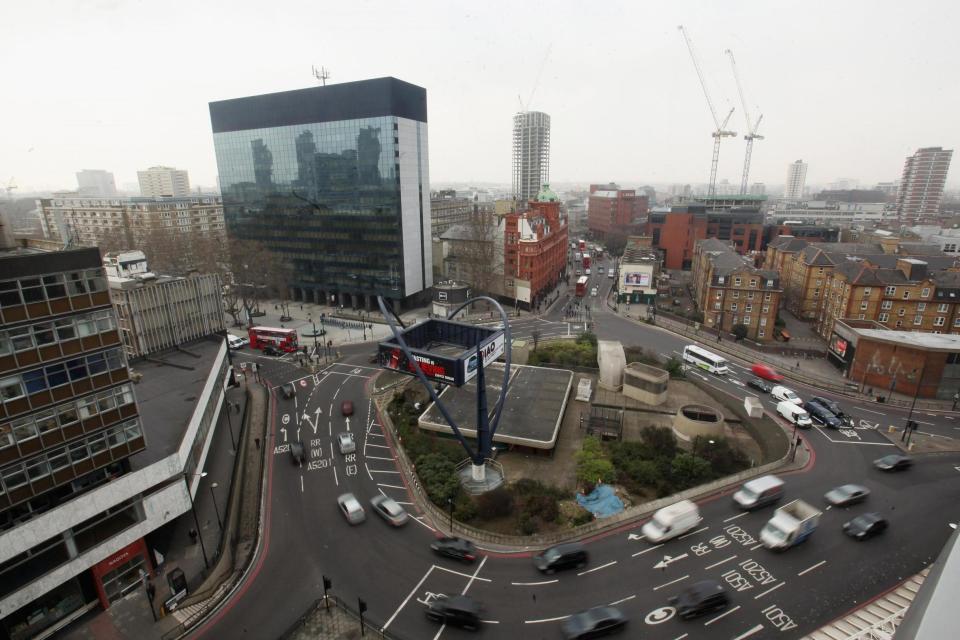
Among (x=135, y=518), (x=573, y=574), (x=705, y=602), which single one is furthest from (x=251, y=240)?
(x=705, y=602)

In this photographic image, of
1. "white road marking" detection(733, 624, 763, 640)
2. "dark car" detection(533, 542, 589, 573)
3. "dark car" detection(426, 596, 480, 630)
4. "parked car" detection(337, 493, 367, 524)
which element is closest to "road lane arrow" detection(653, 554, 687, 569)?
"dark car" detection(533, 542, 589, 573)

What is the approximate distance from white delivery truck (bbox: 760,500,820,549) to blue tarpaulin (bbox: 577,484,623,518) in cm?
859

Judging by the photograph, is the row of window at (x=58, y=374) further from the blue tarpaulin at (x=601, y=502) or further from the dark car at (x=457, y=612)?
the blue tarpaulin at (x=601, y=502)

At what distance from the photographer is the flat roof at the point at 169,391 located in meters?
30.2

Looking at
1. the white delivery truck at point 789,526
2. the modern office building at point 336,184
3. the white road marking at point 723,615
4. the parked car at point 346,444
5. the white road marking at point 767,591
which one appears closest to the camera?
the white road marking at point 723,615

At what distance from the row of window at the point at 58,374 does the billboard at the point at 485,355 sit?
20.1 meters

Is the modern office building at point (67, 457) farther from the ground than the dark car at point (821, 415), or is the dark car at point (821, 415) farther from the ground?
the modern office building at point (67, 457)

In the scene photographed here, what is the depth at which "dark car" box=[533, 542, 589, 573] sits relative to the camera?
85.8ft

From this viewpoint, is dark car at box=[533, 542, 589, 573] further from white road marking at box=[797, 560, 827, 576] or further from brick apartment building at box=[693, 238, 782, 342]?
brick apartment building at box=[693, 238, 782, 342]

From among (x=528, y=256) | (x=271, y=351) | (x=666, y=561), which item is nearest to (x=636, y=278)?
(x=528, y=256)

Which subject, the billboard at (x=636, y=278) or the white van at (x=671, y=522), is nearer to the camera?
the white van at (x=671, y=522)

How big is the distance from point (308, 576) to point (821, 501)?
3349 cm

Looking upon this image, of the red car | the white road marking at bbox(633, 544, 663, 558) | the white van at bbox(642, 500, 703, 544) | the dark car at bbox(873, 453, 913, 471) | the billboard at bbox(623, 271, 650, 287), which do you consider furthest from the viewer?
the billboard at bbox(623, 271, 650, 287)

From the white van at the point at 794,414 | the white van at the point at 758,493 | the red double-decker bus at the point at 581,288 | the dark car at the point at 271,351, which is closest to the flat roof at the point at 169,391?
the dark car at the point at 271,351
